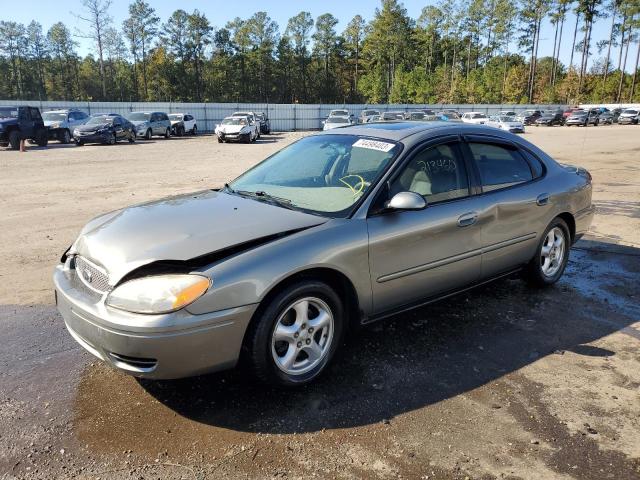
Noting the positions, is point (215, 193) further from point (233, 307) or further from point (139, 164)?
point (139, 164)

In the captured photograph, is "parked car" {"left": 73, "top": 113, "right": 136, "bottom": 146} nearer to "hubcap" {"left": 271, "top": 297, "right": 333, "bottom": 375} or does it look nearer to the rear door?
the rear door

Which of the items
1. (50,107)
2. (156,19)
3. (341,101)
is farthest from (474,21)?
(50,107)

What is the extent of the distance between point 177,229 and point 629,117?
6564 cm

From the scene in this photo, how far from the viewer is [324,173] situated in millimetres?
4098

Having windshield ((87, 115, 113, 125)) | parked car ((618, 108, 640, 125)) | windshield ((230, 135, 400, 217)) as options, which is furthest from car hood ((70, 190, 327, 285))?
parked car ((618, 108, 640, 125))

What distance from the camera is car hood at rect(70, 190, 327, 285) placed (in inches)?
116

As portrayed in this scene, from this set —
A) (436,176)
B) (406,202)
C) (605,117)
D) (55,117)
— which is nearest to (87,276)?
(406,202)

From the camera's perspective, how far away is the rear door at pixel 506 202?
14.1ft

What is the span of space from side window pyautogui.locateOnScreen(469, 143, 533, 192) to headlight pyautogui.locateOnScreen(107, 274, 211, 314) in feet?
8.64

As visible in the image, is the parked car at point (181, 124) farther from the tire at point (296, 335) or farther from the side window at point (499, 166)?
the tire at point (296, 335)

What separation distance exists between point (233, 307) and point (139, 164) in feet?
49.8

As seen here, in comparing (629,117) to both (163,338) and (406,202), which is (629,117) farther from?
(163,338)

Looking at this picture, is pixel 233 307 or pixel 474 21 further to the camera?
pixel 474 21

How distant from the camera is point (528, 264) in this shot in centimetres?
494
